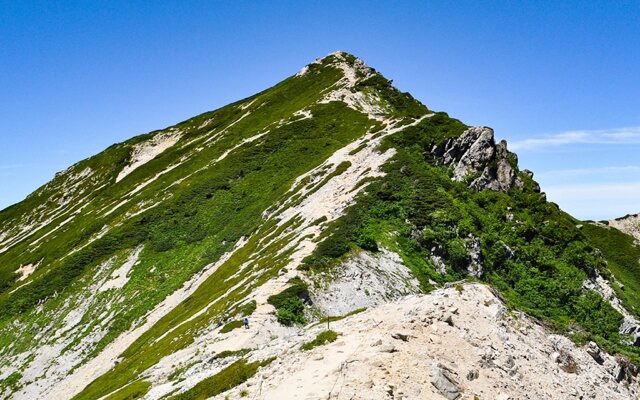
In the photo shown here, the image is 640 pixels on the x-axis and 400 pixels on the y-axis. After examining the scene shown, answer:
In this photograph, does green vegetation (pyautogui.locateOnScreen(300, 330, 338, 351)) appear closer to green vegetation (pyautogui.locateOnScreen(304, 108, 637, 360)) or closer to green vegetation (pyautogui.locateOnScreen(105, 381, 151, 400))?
green vegetation (pyautogui.locateOnScreen(105, 381, 151, 400))

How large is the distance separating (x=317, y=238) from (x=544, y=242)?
24.4 m

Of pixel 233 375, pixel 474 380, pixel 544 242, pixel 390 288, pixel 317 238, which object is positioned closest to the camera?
pixel 474 380

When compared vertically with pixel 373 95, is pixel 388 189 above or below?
below

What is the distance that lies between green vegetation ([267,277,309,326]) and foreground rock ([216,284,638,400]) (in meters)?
8.99

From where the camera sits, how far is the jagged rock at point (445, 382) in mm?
16844

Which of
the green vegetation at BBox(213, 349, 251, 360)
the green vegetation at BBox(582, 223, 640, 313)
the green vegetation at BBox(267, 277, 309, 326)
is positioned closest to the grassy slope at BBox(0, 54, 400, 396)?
the green vegetation at BBox(267, 277, 309, 326)

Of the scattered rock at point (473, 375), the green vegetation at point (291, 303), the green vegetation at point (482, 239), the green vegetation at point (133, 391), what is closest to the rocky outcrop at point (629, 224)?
the green vegetation at point (482, 239)

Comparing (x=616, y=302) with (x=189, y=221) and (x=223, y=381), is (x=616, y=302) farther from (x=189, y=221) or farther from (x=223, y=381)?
(x=189, y=221)

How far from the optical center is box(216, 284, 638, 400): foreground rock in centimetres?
1688

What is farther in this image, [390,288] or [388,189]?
[388,189]

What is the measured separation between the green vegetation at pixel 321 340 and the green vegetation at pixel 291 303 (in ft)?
40.8

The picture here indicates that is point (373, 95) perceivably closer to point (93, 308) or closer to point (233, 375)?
point (93, 308)

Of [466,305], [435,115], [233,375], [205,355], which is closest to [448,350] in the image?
[466,305]

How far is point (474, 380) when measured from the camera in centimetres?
1805
